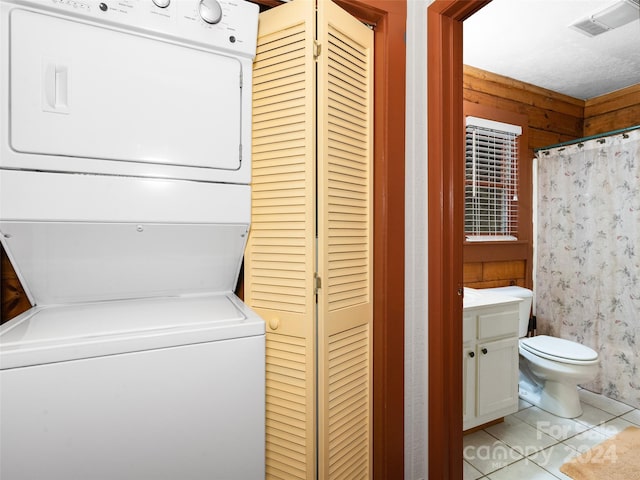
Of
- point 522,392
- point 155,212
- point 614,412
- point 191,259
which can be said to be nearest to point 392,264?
point 191,259

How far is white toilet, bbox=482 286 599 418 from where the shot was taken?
7.15 ft

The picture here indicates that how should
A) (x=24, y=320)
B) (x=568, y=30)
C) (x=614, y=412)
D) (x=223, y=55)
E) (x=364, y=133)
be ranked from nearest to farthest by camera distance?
(x=24, y=320) < (x=223, y=55) < (x=364, y=133) < (x=568, y=30) < (x=614, y=412)

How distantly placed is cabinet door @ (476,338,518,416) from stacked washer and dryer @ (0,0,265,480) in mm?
1473

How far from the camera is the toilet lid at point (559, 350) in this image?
2.19m

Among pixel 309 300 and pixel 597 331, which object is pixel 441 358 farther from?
pixel 597 331

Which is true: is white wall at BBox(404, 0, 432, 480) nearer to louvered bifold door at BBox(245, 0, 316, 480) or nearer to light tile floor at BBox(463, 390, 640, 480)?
louvered bifold door at BBox(245, 0, 316, 480)

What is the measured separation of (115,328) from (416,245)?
1.15m

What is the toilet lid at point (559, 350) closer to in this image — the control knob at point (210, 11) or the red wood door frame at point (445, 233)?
the red wood door frame at point (445, 233)

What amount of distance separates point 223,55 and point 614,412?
3.39m

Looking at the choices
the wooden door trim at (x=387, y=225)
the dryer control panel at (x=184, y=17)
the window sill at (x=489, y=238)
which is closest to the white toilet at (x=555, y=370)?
the window sill at (x=489, y=238)

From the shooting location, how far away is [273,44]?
1225 millimetres

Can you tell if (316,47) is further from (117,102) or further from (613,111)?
(613,111)

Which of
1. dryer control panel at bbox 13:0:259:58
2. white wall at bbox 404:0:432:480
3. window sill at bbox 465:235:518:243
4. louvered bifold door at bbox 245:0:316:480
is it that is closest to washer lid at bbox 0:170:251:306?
louvered bifold door at bbox 245:0:316:480

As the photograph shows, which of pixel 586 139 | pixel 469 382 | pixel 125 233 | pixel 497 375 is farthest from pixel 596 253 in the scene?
pixel 125 233
